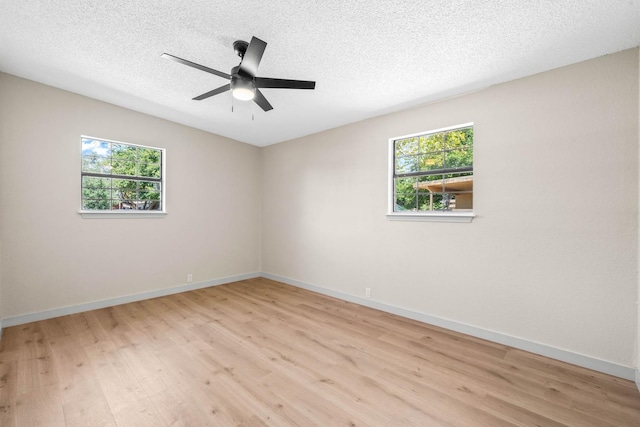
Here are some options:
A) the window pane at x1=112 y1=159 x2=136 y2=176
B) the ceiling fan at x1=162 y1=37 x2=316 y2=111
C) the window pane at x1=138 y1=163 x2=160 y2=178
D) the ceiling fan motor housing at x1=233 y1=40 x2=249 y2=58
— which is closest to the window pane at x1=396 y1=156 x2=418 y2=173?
the ceiling fan at x1=162 y1=37 x2=316 y2=111

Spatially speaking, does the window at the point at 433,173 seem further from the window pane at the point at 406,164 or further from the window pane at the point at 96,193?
the window pane at the point at 96,193

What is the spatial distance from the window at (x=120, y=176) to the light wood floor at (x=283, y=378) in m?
1.58

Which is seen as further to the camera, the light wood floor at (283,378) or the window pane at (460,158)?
the window pane at (460,158)

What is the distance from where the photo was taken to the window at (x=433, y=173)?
3.09 m

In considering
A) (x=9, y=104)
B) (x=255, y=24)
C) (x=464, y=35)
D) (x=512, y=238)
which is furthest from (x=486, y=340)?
(x=9, y=104)

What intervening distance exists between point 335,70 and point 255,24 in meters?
0.89

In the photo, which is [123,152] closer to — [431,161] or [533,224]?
[431,161]

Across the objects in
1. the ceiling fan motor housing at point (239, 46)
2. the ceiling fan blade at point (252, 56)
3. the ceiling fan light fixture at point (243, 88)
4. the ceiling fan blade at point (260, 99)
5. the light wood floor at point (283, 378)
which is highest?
the ceiling fan motor housing at point (239, 46)

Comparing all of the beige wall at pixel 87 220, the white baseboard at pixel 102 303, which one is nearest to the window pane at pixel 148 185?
the beige wall at pixel 87 220

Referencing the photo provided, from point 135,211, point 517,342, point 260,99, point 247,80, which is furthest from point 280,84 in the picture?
point 517,342

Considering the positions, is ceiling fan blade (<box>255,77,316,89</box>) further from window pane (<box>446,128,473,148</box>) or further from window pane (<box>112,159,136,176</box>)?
window pane (<box>112,159,136,176</box>)

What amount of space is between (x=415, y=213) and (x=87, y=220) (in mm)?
4308

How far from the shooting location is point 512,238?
269cm

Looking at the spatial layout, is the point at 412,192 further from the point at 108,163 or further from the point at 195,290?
the point at 108,163
